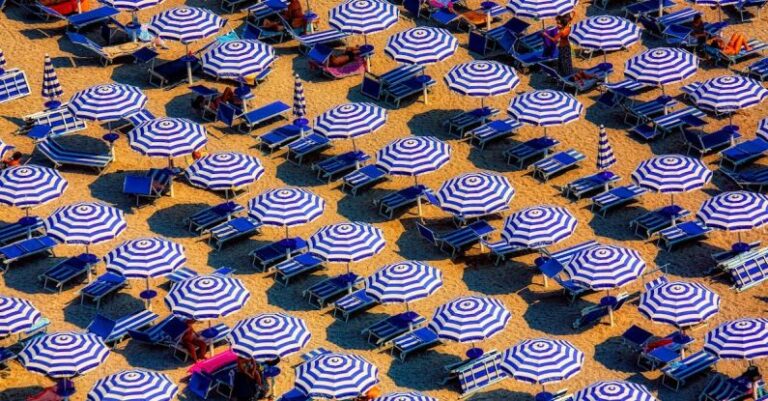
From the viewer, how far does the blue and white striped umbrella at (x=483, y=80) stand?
2468 inches

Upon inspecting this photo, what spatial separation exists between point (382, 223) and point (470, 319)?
24.3 ft

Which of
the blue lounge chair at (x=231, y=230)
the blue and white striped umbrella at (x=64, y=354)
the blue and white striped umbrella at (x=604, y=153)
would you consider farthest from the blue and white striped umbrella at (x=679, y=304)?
the blue and white striped umbrella at (x=64, y=354)

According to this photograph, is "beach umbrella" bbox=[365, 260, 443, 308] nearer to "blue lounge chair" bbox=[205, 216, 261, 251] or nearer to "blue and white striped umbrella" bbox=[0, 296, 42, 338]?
"blue lounge chair" bbox=[205, 216, 261, 251]

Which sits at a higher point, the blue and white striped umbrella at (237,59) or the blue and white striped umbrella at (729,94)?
the blue and white striped umbrella at (729,94)

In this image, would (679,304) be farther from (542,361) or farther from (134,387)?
(134,387)

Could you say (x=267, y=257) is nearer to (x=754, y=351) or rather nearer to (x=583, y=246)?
(x=583, y=246)

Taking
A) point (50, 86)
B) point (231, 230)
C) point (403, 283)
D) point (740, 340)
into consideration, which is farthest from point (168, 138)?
point (740, 340)

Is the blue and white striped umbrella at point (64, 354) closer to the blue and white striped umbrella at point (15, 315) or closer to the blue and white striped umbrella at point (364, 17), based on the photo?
the blue and white striped umbrella at point (15, 315)

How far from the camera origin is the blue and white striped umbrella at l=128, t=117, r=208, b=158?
59.9m

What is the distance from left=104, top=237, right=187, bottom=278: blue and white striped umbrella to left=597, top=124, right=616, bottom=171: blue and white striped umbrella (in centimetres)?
1221

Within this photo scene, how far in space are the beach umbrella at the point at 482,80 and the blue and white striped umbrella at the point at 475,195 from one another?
4347 millimetres

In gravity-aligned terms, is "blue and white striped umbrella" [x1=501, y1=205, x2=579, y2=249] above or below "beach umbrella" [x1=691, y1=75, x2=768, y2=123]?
below

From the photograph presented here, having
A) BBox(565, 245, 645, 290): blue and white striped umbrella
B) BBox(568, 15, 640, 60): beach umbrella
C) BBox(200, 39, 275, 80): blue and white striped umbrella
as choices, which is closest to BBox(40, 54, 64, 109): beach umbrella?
BBox(200, 39, 275, 80): blue and white striped umbrella

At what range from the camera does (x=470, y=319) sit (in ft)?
175
